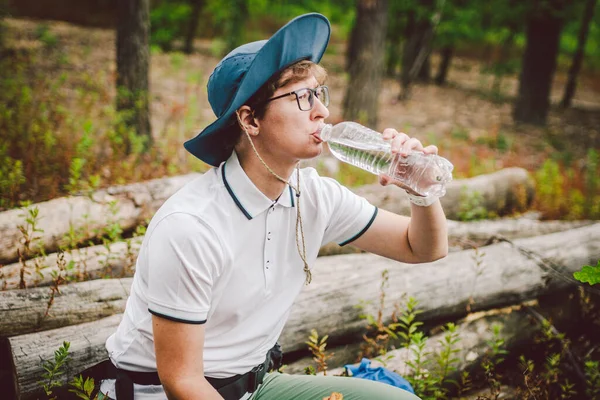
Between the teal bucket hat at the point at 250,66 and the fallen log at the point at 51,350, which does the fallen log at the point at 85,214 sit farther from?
the teal bucket hat at the point at 250,66

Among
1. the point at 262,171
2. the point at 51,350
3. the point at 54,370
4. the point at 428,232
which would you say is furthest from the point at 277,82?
the point at 51,350

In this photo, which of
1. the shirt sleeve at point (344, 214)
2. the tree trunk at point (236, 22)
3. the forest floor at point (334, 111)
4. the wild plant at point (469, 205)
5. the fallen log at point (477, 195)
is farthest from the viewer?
the tree trunk at point (236, 22)

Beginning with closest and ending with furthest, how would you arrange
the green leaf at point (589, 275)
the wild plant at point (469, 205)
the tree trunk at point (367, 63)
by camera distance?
1. the green leaf at point (589, 275)
2. the wild plant at point (469, 205)
3. the tree trunk at point (367, 63)

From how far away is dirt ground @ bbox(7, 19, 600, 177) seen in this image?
848 cm

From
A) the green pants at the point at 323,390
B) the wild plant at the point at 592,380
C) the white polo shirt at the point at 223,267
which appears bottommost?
the wild plant at the point at 592,380

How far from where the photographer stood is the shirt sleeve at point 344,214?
2400mm

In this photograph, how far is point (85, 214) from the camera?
3.58 m

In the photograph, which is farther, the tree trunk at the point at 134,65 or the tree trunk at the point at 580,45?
the tree trunk at the point at 580,45

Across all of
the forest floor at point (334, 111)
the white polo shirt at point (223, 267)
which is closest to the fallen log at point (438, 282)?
the white polo shirt at point (223, 267)

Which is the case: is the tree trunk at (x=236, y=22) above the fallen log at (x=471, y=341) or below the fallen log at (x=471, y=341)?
above

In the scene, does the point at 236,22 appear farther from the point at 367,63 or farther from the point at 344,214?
the point at 344,214

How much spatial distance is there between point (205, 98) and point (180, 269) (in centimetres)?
867

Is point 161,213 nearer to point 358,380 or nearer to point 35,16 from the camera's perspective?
point 358,380

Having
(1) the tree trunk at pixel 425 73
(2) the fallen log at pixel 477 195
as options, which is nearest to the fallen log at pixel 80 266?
(2) the fallen log at pixel 477 195
